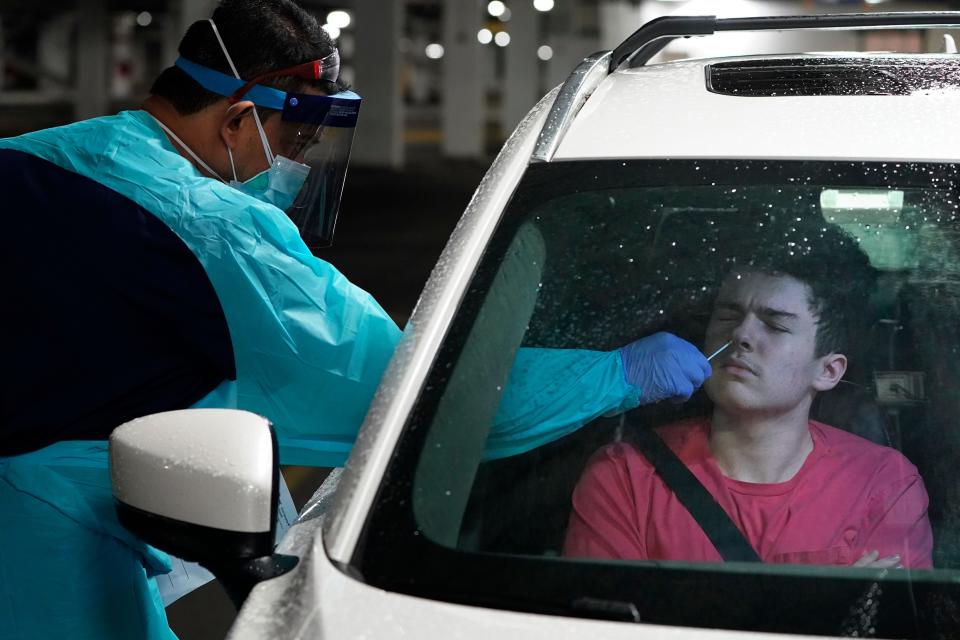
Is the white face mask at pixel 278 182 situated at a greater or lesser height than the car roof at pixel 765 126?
lesser

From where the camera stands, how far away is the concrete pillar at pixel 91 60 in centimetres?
3888

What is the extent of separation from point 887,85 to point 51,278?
4.73 ft

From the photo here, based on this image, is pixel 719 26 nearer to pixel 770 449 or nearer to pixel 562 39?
pixel 770 449

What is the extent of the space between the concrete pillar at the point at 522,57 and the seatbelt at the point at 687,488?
112ft

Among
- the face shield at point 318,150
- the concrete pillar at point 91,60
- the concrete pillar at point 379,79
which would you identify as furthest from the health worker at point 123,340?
the concrete pillar at point 91,60

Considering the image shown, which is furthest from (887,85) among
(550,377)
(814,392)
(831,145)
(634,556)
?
(634,556)

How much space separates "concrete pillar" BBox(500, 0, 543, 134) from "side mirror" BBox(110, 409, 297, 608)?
34322 mm

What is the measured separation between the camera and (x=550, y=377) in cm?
198

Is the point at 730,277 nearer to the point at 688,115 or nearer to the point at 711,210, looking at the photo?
the point at 711,210

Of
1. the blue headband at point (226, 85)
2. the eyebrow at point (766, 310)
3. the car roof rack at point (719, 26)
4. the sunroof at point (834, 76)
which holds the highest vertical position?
the car roof rack at point (719, 26)

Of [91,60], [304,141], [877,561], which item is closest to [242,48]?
[304,141]

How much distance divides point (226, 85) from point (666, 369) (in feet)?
3.57

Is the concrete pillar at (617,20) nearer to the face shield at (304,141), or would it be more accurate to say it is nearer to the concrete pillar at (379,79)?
the concrete pillar at (379,79)

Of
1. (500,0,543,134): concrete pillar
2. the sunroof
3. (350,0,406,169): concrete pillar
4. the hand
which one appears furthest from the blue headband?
(500,0,543,134): concrete pillar
